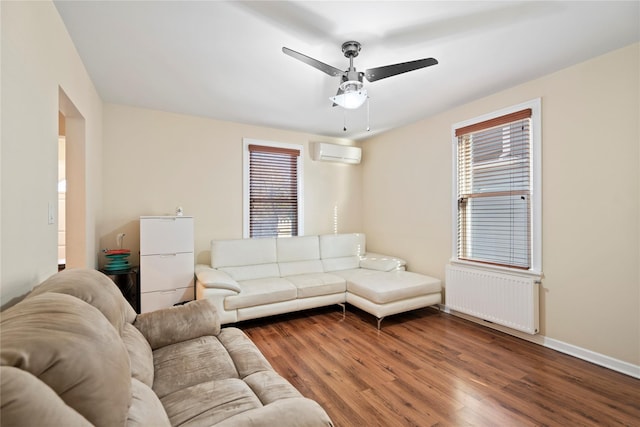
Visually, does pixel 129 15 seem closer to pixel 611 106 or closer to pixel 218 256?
pixel 218 256

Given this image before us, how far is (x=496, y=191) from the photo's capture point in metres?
3.33

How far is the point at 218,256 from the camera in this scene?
3842 millimetres

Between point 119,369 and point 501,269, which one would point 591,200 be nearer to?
point 501,269

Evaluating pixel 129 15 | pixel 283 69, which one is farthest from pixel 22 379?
pixel 283 69

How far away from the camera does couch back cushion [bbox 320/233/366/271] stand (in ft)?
15.0

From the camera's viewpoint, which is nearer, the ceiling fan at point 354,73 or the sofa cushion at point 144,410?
the sofa cushion at point 144,410

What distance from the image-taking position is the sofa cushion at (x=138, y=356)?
140 cm

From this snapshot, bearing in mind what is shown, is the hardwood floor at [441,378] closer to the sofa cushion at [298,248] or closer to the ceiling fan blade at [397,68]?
the sofa cushion at [298,248]

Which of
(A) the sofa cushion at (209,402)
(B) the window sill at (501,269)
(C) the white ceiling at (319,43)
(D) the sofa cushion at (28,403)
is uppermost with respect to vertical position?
(C) the white ceiling at (319,43)

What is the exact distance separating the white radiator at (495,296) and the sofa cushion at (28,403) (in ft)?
11.4

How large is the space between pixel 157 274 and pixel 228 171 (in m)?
1.69

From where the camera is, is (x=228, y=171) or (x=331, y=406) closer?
(x=331, y=406)

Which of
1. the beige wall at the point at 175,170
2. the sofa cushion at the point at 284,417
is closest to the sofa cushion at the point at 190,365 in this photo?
the sofa cushion at the point at 284,417

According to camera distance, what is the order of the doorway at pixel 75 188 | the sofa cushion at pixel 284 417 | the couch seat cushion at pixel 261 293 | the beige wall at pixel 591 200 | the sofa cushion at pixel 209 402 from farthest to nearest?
1. the couch seat cushion at pixel 261 293
2. the doorway at pixel 75 188
3. the beige wall at pixel 591 200
4. the sofa cushion at pixel 209 402
5. the sofa cushion at pixel 284 417
